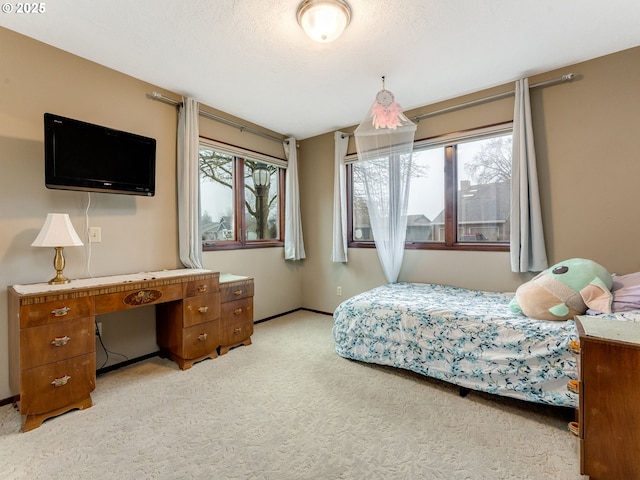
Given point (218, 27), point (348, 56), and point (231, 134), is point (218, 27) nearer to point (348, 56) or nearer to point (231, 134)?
point (348, 56)

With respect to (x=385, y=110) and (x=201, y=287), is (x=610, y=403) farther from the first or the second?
(x=201, y=287)

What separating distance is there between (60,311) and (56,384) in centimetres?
43

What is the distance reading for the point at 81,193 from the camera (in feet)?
7.44

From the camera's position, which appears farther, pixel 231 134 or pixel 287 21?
pixel 231 134

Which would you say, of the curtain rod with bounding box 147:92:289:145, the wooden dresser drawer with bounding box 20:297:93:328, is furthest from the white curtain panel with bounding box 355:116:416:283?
the wooden dresser drawer with bounding box 20:297:93:328

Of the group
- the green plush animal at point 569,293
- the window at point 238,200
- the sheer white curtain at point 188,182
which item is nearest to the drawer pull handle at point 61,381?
the sheer white curtain at point 188,182

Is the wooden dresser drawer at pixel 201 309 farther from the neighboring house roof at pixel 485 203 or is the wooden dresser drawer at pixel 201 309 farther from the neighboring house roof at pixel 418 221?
the neighboring house roof at pixel 485 203

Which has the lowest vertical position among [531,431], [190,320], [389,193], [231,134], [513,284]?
[531,431]

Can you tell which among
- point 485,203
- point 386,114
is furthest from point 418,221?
point 386,114

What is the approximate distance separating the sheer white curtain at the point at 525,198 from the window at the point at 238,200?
2678 millimetres

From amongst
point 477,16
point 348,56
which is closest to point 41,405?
point 348,56

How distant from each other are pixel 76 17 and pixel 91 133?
2.27 feet

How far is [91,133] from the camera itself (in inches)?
83.5

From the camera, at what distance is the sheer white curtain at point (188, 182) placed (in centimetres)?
277
